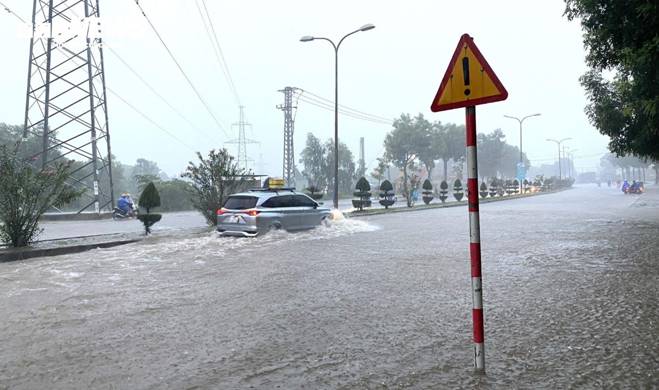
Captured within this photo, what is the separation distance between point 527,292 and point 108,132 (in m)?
27.4

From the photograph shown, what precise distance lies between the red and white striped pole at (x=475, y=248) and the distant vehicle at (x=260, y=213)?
993cm

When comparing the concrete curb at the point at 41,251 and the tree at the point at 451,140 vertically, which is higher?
the tree at the point at 451,140

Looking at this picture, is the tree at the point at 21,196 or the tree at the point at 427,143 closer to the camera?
the tree at the point at 21,196

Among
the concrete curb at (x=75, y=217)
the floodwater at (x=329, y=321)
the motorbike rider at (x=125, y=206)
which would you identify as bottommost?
the floodwater at (x=329, y=321)

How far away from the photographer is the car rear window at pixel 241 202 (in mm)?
13570

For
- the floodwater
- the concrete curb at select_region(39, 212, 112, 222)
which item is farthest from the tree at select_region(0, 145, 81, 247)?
the concrete curb at select_region(39, 212, 112, 222)

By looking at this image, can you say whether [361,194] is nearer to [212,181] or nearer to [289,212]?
[212,181]

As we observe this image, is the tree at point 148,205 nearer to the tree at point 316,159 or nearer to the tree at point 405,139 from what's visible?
the tree at point 316,159

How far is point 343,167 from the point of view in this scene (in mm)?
71000

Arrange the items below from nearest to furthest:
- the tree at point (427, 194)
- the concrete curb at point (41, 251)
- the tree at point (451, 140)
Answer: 1. the concrete curb at point (41, 251)
2. the tree at point (427, 194)
3. the tree at point (451, 140)

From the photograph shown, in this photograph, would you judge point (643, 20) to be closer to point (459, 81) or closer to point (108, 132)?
point (459, 81)

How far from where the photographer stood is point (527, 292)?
6559 mm

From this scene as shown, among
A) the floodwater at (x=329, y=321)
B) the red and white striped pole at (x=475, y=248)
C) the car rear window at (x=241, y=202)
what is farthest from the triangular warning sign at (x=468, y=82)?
the car rear window at (x=241, y=202)

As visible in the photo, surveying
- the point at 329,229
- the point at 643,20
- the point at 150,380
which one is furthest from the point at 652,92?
the point at 150,380
